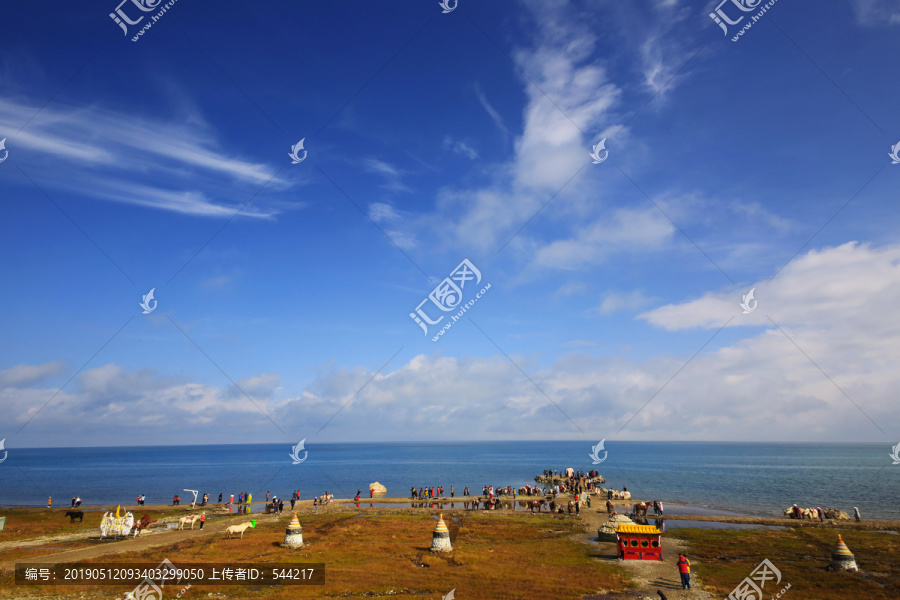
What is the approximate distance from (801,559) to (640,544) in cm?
1120

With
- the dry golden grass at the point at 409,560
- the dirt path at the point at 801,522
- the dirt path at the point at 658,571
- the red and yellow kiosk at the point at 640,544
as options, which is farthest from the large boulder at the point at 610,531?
the dirt path at the point at 801,522

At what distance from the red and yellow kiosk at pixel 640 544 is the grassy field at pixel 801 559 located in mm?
2439

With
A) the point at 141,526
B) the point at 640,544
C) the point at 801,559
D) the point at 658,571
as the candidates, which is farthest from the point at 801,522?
the point at 141,526

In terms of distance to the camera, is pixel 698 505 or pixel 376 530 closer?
pixel 376 530

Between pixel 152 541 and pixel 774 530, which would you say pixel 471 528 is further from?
pixel 774 530

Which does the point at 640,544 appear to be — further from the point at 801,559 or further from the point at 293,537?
the point at 293,537

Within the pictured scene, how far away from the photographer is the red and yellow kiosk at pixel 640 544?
94.1ft

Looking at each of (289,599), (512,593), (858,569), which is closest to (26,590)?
(289,599)

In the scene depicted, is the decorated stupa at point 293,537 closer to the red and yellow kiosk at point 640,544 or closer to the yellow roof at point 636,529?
the red and yellow kiosk at point 640,544

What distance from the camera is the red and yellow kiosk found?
28.7 metres

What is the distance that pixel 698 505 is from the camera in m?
61.0

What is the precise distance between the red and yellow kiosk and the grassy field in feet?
8.00

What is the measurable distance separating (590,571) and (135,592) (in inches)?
900

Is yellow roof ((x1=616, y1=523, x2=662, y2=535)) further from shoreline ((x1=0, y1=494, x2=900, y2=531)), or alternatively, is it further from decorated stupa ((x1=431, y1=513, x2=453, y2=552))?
shoreline ((x1=0, y1=494, x2=900, y2=531))
